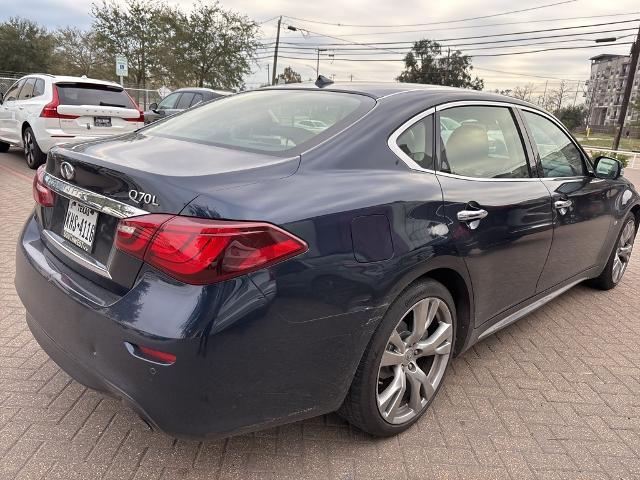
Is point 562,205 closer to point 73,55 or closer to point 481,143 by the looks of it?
point 481,143

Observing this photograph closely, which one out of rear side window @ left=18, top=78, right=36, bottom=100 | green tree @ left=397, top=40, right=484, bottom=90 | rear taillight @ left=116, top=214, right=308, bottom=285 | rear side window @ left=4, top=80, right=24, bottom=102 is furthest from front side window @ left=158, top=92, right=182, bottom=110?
green tree @ left=397, top=40, right=484, bottom=90

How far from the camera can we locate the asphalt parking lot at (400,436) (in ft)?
7.18

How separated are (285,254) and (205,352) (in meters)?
0.42

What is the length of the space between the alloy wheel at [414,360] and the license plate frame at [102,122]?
26.3 ft

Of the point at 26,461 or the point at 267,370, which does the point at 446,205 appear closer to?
the point at 267,370

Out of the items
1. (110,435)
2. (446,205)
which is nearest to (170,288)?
(110,435)

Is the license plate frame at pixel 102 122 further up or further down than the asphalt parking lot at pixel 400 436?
further up

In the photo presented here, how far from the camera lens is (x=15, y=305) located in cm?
359

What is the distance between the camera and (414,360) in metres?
2.47

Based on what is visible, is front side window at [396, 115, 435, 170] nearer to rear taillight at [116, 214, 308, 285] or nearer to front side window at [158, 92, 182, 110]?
rear taillight at [116, 214, 308, 285]

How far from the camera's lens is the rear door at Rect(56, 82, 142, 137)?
344 inches

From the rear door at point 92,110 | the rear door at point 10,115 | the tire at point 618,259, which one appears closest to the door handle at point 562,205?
the tire at point 618,259

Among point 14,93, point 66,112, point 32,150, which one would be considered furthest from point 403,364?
point 14,93

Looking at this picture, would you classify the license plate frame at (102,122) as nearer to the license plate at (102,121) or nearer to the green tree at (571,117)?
the license plate at (102,121)
